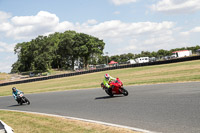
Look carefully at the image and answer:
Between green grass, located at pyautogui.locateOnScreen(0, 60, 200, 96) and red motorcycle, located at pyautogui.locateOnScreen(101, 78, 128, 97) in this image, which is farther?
green grass, located at pyautogui.locateOnScreen(0, 60, 200, 96)

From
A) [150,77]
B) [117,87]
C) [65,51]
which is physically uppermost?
[65,51]

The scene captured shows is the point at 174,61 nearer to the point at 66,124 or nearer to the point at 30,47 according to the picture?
the point at 66,124

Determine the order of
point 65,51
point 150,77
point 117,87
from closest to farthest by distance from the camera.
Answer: point 117,87
point 150,77
point 65,51

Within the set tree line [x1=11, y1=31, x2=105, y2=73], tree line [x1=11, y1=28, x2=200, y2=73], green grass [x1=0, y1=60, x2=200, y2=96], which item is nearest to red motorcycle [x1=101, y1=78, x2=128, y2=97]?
green grass [x1=0, y1=60, x2=200, y2=96]

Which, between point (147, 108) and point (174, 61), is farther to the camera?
point (174, 61)

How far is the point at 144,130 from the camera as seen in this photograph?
6336 millimetres

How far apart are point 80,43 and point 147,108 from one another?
8696 centimetres

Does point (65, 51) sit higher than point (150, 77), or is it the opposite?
point (65, 51)

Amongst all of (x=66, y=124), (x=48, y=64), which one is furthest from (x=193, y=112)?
(x=48, y=64)

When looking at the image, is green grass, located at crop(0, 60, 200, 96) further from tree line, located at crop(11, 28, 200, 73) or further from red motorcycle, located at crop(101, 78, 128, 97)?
tree line, located at crop(11, 28, 200, 73)

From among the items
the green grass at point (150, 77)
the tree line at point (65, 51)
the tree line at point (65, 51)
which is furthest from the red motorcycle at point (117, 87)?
the tree line at point (65, 51)

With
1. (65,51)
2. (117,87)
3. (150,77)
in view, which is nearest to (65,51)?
(65,51)

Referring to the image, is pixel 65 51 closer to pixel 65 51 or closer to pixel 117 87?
pixel 65 51

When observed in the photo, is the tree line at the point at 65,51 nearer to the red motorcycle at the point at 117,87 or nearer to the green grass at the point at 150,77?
the green grass at the point at 150,77
